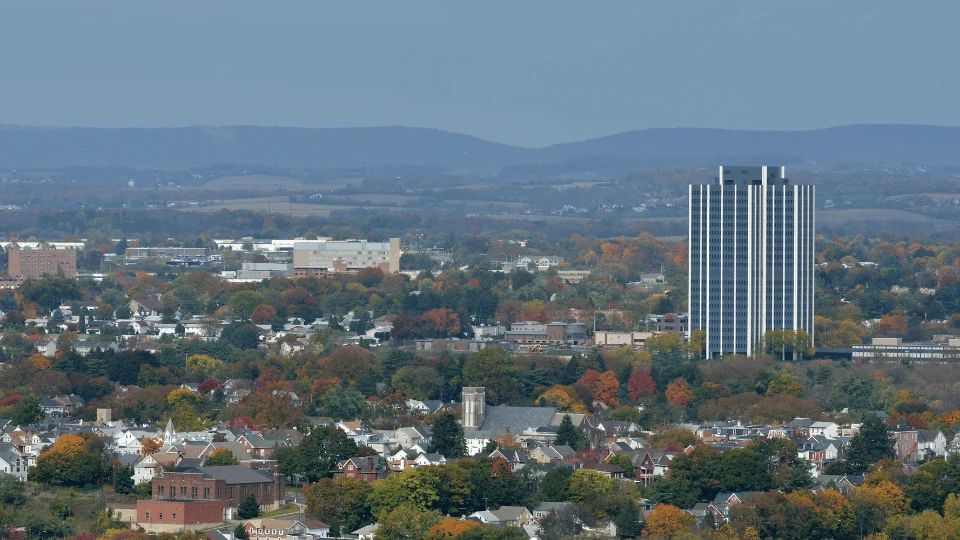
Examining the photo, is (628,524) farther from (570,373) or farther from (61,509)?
(570,373)

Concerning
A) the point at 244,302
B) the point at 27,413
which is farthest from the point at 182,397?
the point at 244,302

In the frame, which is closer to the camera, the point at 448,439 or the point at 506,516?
the point at 506,516

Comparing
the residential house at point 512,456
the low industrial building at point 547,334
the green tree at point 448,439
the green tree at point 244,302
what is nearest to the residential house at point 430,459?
the green tree at point 448,439

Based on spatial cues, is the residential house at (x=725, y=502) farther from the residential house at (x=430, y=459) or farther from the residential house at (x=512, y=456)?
the residential house at (x=430, y=459)

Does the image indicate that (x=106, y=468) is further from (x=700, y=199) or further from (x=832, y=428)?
(x=700, y=199)

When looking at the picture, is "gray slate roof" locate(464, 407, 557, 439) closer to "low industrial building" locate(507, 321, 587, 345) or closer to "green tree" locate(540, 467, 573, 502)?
"green tree" locate(540, 467, 573, 502)

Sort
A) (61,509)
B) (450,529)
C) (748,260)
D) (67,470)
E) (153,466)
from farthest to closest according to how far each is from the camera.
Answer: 1. (748,260)
2. (153,466)
3. (67,470)
4. (61,509)
5. (450,529)
